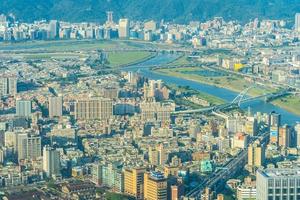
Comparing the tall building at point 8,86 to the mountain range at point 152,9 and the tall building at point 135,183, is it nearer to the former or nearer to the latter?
the tall building at point 135,183

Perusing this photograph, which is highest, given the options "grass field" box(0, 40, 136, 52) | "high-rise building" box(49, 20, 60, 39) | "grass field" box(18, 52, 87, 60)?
"high-rise building" box(49, 20, 60, 39)

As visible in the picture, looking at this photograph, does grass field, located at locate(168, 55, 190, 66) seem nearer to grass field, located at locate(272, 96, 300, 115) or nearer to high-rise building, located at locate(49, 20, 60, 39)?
grass field, located at locate(272, 96, 300, 115)

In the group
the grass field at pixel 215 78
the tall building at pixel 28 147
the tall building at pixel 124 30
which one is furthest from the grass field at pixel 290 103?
the tall building at pixel 124 30

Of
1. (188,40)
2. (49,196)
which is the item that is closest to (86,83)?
(49,196)

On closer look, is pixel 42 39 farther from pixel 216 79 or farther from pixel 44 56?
pixel 216 79

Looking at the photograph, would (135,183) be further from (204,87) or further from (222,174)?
(204,87)

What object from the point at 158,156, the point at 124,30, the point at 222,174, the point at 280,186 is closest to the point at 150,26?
the point at 124,30

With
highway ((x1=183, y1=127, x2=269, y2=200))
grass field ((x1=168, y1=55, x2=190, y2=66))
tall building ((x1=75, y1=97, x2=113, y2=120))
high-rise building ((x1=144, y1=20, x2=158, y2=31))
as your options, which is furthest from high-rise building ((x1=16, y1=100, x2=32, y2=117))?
high-rise building ((x1=144, y1=20, x2=158, y2=31))
